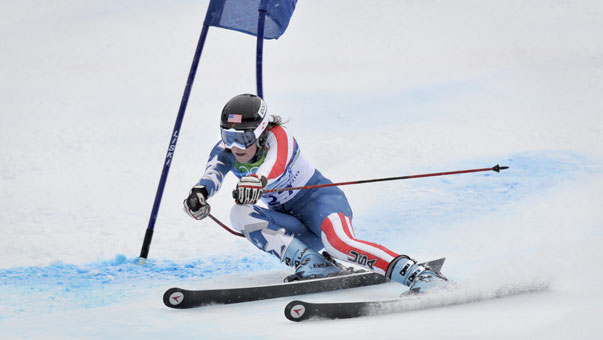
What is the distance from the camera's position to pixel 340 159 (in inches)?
314

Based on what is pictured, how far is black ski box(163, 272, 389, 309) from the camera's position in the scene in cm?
374

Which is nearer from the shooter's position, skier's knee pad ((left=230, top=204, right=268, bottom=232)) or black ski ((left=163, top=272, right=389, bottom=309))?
black ski ((left=163, top=272, right=389, bottom=309))

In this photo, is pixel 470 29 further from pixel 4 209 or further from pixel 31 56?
pixel 4 209

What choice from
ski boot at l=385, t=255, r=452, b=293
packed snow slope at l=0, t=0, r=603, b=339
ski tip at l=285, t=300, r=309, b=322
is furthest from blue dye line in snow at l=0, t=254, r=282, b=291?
ski tip at l=285, t=300, r=309, b=322

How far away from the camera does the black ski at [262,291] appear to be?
374 centimetres

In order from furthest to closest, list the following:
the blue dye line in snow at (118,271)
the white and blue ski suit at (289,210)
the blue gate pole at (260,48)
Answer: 1. the blue gate pole at (260,48)
2. the blue dye line in snow at (118,271)
3. the white and blue ski suit at (289,210)

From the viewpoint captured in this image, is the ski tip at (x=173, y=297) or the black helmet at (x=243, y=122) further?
the black helmet at (x=243, y=122)

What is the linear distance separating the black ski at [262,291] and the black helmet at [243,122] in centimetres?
82

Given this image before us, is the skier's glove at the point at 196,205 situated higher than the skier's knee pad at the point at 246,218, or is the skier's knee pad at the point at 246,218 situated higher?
the skier's glove at the point at 196,205

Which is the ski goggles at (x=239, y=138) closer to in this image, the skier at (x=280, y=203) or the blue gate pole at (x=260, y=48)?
the skier at (x=280, y=203)

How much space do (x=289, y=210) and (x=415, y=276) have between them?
103 centimetres

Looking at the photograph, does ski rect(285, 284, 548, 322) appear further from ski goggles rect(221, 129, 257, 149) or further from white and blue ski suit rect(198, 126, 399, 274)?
ski goggles rect(221, 129, 257, 149)

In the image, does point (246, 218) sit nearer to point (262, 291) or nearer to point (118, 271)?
point (262, 291)

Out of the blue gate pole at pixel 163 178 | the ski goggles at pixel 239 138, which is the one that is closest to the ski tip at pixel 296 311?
the ski goggles at pixel 239 138
